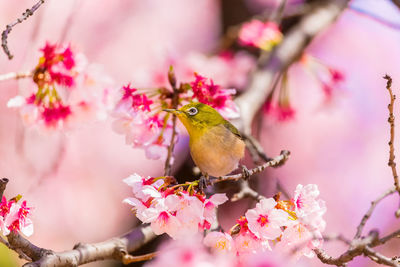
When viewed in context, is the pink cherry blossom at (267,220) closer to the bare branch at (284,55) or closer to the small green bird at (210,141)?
the small green bird at (210,141)

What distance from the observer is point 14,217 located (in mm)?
901

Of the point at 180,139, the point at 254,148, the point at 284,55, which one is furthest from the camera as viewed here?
the point at 180,139

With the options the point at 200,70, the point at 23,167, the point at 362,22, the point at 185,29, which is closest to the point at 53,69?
the point at 200,70

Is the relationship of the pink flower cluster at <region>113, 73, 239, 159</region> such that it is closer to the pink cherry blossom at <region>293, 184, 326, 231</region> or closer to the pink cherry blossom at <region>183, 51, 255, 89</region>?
the pink cherry blossom at <region>293, 184, 326, 231</region>

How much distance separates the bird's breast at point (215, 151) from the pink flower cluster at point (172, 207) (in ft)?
0.45

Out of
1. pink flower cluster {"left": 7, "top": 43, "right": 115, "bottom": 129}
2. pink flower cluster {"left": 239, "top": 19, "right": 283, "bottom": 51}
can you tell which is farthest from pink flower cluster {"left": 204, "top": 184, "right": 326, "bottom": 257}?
A: pink flower cluster {"left": 239, "top": 19, "right": 283, "bottom": 51}

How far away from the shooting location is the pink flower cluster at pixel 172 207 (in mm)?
876

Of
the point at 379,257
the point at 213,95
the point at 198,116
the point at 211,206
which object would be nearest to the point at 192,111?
the point at 198,116

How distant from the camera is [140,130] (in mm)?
1166

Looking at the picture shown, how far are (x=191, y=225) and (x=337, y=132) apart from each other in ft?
6.99

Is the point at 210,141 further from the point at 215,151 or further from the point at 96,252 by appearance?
the point at 96,252

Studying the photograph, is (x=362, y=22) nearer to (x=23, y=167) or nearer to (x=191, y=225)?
(x=23, y=167)

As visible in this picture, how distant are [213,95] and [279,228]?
1.22 feet

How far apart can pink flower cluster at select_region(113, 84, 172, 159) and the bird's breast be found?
14 centimetres
